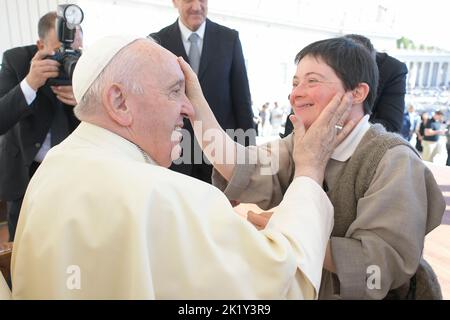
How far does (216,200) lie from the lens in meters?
0.94

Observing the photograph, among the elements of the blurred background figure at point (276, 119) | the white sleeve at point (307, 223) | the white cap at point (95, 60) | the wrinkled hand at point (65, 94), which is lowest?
the blurred background figure at point (276, 119)

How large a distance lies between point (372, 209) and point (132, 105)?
0.74m

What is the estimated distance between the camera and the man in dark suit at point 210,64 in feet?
7.94

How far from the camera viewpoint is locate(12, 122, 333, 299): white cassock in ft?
2.65

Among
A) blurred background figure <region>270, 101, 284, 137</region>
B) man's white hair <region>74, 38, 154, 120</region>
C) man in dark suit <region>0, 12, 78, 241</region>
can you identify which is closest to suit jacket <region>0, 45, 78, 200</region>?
man in dark suit <region>0, 12, 78, 241</region>

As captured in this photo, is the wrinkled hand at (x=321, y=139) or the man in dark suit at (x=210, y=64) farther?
the man in dark suit at (x=210, y=64)

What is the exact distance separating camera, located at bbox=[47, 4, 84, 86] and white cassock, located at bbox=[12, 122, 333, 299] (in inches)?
44.9

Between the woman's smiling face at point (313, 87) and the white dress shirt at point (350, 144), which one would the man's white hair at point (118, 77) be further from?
the white dress shirt at point (350, 144)

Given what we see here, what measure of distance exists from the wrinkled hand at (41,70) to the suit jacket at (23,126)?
0.17m

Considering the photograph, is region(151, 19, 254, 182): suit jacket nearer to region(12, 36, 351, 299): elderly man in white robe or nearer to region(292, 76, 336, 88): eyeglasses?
region(292, 76, 336, 88): eyeglasses

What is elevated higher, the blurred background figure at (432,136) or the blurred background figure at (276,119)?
the blurred background figure at (432,136)

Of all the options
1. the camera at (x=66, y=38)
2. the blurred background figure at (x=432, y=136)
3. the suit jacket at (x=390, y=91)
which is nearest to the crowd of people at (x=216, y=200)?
the camera at (x=66, y=38)

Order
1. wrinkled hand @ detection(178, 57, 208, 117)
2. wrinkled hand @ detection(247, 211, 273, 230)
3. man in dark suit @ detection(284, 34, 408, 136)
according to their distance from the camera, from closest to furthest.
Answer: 1. wrinkled hand @ detection(247, 211, 273, 230)
2. wrinkled hand @ detection(178, 57, 208, 117)
3. man in dark suit @ detection(284, 34, 408, 136)
